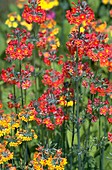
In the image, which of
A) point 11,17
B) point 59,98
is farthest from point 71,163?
point 11,17

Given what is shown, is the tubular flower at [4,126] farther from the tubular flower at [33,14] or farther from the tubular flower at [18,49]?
the tubular flower at [33,14]

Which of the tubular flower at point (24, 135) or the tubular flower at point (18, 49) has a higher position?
the tubular flower at point (18, 49)

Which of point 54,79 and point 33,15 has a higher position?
point 33,15

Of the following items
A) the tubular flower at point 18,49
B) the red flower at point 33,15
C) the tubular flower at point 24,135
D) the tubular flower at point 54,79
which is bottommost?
the tubular flower at point 24,135

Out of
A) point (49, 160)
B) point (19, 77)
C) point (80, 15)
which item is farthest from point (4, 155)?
point (80, 15)

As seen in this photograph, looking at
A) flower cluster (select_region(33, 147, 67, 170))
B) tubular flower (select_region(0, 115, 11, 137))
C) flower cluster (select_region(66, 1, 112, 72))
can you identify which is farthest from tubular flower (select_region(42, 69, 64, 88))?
flower cluster (select_region(33, 147, 67, 170))

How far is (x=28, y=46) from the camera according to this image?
384cm

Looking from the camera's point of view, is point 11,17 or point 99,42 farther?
point 11,17

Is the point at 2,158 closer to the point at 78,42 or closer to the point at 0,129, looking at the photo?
the point at 0,129

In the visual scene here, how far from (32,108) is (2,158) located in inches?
16.7

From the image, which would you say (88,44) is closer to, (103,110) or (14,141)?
(103,110)

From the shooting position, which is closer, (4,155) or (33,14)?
(4,155)

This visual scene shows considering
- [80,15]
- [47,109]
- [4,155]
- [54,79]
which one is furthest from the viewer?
[54,79]

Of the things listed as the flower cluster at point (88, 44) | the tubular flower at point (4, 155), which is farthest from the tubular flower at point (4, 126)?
the flower cluster at point (88, 44)
